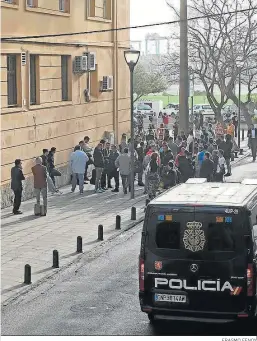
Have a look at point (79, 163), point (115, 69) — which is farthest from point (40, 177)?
point (115, 69)

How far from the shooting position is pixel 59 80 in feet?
87.4

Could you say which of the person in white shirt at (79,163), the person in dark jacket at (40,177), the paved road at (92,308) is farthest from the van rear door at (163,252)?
the person in white shirt at (79,163)

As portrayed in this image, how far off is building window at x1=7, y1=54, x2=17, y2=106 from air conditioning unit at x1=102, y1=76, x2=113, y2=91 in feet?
24.9

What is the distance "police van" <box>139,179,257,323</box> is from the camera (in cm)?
1041

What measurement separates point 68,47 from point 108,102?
5035mm

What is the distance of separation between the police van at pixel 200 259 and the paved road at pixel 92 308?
0.50m

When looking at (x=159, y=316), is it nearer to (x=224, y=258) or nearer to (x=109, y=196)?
(x=224, y=258)

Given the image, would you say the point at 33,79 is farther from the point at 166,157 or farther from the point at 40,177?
the point at 40,177

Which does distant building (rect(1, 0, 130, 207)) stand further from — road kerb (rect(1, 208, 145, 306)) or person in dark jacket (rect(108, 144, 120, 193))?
road kerb (rect(1, 208, 145, 306))

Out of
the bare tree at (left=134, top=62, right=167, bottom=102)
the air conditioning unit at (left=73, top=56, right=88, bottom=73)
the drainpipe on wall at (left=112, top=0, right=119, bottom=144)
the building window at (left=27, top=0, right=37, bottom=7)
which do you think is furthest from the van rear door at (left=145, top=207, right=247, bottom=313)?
the bare tree at (left=134, top=62, right=167, bottom=102)

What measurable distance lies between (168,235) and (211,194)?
38.9 inches

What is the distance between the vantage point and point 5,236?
18062 mm

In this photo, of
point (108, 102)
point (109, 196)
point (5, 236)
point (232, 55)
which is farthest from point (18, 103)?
point (232, 55)

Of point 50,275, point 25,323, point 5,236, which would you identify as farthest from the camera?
point 5,236
